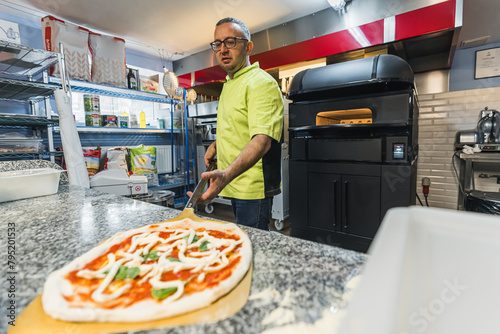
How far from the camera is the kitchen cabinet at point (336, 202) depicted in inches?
72.8

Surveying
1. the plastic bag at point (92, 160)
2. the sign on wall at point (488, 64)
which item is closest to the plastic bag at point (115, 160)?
the plastic bag at point (92, 160)

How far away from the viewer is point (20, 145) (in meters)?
2.07

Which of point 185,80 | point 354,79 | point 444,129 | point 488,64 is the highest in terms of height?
point 185,80

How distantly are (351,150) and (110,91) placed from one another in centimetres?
313

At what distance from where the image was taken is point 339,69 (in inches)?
74.5

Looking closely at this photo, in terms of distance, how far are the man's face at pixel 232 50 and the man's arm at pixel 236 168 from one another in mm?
504

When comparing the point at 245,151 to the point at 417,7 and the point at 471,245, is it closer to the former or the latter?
the point at 471,245

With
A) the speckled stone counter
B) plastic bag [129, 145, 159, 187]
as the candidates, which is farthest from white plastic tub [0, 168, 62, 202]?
plastic bag [129, 145, 159, 187]

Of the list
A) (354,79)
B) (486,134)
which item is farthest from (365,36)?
(486,134)

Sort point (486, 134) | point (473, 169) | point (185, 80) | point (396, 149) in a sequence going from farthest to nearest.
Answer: point (185, 80), point (473, 169), point (486, 134), point (396, 149)

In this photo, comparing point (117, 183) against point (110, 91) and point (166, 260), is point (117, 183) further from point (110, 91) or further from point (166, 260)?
point (166, 260)

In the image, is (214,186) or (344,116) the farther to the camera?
(344,116)

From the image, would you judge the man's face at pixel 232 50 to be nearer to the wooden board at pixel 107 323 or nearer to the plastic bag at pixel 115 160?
the wooden board at pixel 107 323

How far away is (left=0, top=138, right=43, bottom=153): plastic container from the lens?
197 centimetres
